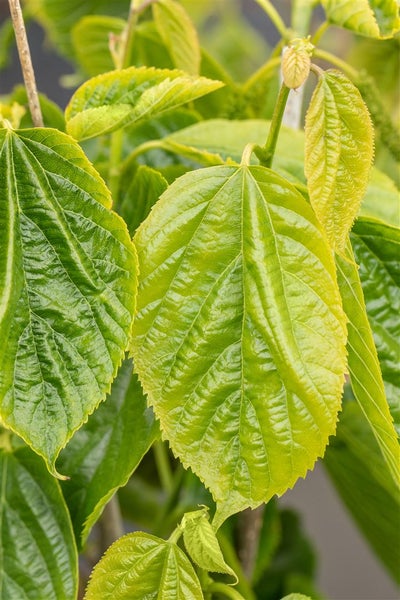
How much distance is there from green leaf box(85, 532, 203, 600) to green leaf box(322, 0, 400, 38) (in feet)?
0.78

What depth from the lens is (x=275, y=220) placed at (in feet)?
0.94

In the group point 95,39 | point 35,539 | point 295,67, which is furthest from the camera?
point 95,39

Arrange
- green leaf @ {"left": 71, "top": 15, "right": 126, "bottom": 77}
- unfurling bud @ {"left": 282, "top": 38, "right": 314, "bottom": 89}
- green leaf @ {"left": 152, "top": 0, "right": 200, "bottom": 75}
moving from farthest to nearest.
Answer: green leaf @ {"left": 71, "top": 15, "right": 126, "bottom": 77}, green leaf @ {"left": 152, "top": 0, "right": 200, "bottom": 75}, unfurling bud @ {"left": 282, "top": 38, "right": 314, "bottom": 89}

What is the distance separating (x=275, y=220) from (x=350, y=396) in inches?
9.9

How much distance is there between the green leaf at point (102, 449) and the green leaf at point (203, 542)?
69 mm

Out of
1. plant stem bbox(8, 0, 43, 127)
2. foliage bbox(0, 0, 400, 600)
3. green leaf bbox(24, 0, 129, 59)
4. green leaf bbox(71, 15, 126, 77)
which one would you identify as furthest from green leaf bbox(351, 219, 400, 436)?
green leaf bbox(24, 0, 129, 59)

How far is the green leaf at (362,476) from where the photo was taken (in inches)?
17.0

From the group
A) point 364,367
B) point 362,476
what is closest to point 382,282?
point 364,367

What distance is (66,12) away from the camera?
655 mm

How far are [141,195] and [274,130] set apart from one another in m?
0.09

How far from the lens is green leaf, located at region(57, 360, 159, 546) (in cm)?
35

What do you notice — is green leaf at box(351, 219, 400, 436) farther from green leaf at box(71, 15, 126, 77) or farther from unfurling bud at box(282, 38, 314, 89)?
green leaf at box(71, 15, 126, 77)

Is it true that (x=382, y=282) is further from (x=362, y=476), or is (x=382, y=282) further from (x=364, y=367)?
(x=362, y=476)

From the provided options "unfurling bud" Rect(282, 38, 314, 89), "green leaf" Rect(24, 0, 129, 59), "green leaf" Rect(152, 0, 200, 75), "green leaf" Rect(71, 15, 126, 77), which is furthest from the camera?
"green leaf" Rect(24, 0, 129, 59)
